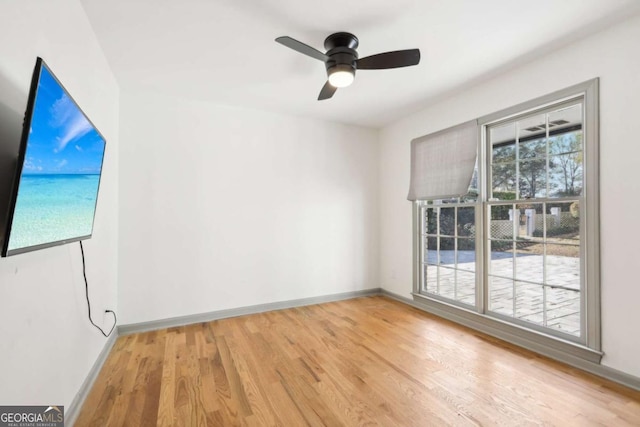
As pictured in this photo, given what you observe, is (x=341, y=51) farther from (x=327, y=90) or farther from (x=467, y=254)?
(x=467, y=254)

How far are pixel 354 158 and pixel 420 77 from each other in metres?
1.72

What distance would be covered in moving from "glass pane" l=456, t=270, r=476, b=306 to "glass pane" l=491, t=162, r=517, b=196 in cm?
97

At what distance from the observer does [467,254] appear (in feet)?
11.0

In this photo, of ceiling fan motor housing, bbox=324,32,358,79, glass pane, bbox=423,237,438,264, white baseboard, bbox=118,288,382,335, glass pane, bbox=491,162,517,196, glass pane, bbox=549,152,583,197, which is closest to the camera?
ceiling fan motor housing, bbox=324,32,358,79

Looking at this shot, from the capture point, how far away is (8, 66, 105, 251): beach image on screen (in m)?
1.06

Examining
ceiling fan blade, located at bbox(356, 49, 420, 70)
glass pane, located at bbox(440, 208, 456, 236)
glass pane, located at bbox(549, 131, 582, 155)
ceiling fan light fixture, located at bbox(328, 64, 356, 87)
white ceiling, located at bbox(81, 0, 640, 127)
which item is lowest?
glass pane, located at bbox(440, 208, 456, 236)

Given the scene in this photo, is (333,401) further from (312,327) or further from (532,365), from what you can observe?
(532,365)

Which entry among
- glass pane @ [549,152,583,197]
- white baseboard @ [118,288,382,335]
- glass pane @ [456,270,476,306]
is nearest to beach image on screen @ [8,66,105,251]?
white baseboard @ [118,288,382,335]

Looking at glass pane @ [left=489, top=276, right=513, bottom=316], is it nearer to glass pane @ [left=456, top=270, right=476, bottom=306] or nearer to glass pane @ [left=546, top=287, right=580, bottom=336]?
glass pane @ [left=456, top=270, right=476, bottom=306]

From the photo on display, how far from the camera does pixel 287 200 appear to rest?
13.0 ft

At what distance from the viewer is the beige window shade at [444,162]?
324cm

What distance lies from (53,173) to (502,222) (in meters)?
3.58

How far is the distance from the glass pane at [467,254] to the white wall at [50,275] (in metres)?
3.63

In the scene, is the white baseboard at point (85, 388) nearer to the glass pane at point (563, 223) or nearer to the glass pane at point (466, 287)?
the glass pane at point (466, 287)
